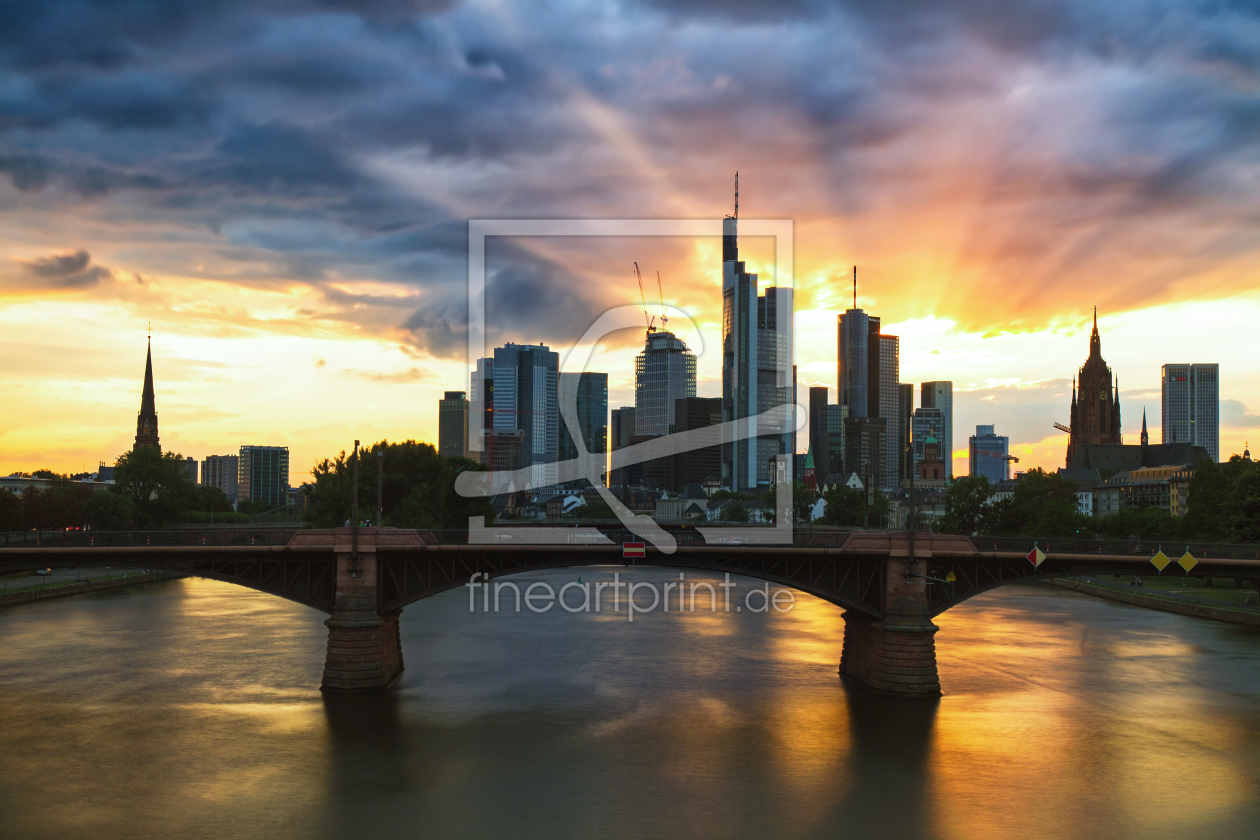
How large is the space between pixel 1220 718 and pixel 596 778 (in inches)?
1116

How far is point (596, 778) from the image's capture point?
34250 millimetres

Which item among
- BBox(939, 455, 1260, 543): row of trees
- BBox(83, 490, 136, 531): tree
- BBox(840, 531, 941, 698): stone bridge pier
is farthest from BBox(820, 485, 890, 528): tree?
BBox(840, 531, 941, 698): stone bridge pier

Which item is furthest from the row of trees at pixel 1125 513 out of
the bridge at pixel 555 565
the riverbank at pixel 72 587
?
the riverbank at pixel 72 587

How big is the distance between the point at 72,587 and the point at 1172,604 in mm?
94679

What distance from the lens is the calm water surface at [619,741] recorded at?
101ft

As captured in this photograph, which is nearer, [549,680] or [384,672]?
[384,672]

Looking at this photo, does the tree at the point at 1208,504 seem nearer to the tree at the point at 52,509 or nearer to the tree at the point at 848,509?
the tree at the point at 848,509

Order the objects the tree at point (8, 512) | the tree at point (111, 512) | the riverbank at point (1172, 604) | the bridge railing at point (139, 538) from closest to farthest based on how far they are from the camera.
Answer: the bridge railing at point (139, 538) < the riverbank at point (1172, 604) < the tree at point (8, 512) < the tree at point (111, 512)

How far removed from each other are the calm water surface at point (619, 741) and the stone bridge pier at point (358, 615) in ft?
5.10

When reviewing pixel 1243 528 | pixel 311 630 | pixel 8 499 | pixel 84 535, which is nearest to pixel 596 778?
pixel 84 535

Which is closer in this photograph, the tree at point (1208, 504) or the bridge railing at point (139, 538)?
the bridge railing at point (139, 538)

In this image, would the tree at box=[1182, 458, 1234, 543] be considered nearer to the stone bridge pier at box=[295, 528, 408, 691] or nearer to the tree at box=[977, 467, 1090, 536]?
the tree at box=[977, 467, 1090, 536]

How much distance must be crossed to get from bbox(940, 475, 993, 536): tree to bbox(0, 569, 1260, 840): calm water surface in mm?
70585

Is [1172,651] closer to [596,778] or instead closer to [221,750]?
[596,778]
